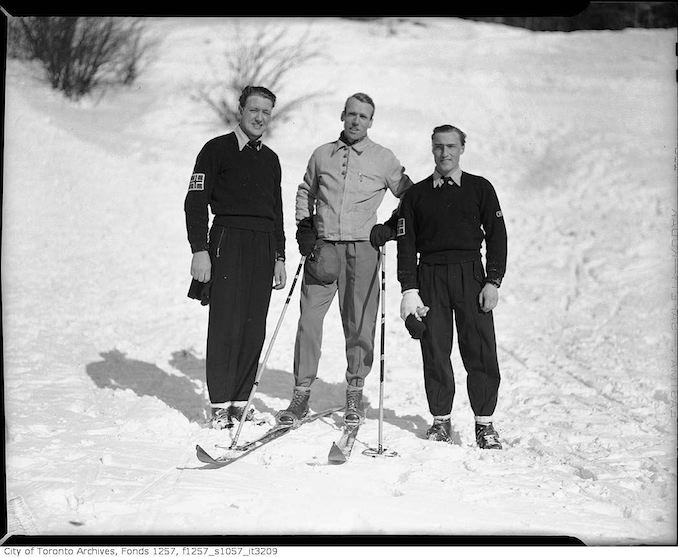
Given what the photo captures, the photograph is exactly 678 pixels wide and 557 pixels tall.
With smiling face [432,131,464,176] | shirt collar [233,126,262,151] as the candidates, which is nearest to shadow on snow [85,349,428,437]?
smiling face [432,131,464,176]

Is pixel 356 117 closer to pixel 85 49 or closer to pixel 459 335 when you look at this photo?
pixel 459 335

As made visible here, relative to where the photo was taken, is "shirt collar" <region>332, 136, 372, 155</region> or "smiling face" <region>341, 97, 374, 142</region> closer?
"smiling face" <region>341, 97, 374, 142</region>

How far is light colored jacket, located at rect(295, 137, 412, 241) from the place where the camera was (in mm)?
4699

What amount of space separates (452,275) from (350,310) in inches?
26.9

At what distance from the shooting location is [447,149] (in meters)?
4.48

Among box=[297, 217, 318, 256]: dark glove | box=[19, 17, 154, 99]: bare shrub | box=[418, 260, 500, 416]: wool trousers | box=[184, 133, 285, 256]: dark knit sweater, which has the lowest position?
box=[418, 260, 500, 416]: wool trousers

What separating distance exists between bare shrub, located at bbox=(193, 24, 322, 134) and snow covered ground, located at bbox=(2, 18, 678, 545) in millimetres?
261

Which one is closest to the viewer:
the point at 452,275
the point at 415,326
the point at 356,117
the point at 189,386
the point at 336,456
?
the point at 336,456

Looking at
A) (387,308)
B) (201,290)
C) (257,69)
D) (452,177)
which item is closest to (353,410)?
(201,290)

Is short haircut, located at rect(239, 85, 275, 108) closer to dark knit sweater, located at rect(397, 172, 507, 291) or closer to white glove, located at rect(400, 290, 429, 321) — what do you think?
dark knit sweater, located at rect(397, 172, 507, 291)

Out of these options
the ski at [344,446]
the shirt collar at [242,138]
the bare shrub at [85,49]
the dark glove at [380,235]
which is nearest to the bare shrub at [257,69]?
the bare shrub at [85,49]

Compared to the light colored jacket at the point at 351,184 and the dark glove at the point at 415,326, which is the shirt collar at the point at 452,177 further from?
the dark glove at the point at 415,326

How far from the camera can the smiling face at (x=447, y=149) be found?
4.47 metres

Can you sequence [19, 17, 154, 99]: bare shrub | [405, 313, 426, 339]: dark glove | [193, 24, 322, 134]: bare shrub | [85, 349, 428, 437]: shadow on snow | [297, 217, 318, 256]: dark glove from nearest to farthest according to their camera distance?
1. [405, 313, 426, 339]: dark glove
2. [297, 217, 318, 256]: dark glove
3. [85, 349, 428, 437]: shadow on snow
4. [19, 17, 154, 99]: bare shrub
5. [193, 24, 322, 134]: bare shrub
